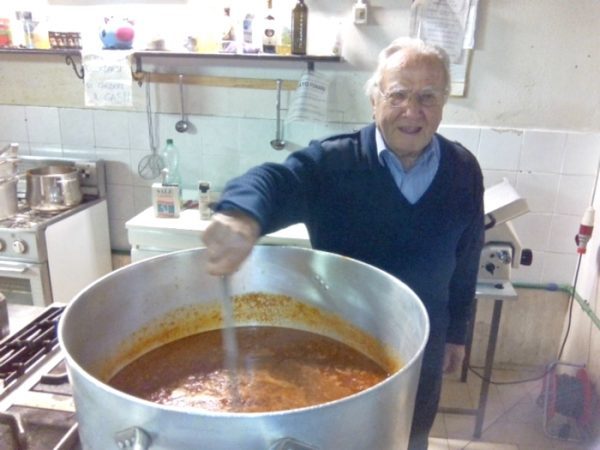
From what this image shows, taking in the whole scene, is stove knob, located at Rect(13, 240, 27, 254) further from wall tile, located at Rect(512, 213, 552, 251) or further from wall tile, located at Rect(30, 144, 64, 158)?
wall tile, located at Rect(512, 213, 552, 251)

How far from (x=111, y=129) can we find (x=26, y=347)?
67.9 inches

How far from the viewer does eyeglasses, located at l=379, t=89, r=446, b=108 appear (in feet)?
3.78

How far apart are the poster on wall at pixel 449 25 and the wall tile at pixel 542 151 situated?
1.39ft

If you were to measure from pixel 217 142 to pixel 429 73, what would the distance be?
5.00 ft

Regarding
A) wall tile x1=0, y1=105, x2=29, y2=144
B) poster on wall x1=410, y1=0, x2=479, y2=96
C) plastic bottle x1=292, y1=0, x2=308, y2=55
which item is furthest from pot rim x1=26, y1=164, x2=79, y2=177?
poster on wall x1=410, y1=0, x2=479, y2=96

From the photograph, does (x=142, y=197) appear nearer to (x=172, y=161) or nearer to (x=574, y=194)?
(x=172, y=161)

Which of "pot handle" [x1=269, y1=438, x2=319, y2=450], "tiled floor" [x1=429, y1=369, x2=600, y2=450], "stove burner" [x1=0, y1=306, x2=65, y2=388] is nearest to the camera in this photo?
"pot handle" [x1=269, y1=438, x2=319, y2=450]

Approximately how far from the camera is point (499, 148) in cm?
226

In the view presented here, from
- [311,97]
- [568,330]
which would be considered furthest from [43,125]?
[568,330]

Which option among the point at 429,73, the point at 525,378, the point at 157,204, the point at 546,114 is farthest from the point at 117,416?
the point at 525,378

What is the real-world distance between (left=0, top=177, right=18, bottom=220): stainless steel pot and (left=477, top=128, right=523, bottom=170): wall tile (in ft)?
6.71

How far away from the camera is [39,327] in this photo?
1141 mm

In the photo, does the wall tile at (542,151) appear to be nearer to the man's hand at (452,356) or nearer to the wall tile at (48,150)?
the man's hand at (452,356)

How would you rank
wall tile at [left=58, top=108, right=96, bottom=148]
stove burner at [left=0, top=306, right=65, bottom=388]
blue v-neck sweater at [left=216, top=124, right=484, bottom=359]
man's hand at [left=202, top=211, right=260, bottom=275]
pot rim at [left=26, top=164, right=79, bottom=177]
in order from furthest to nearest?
wall tile at [left=58, top=108, right=96, bottom=148] → pot rim at [left=26, top=164, right=79, bottom=177] → blue v-neck sweater at [left=216, top=124, right=484, bottom=359] → stove burner at [left=0, top=306, right=65, bottom=388] → man's hand at [left=202, top=211, right=260, bottom=275]
